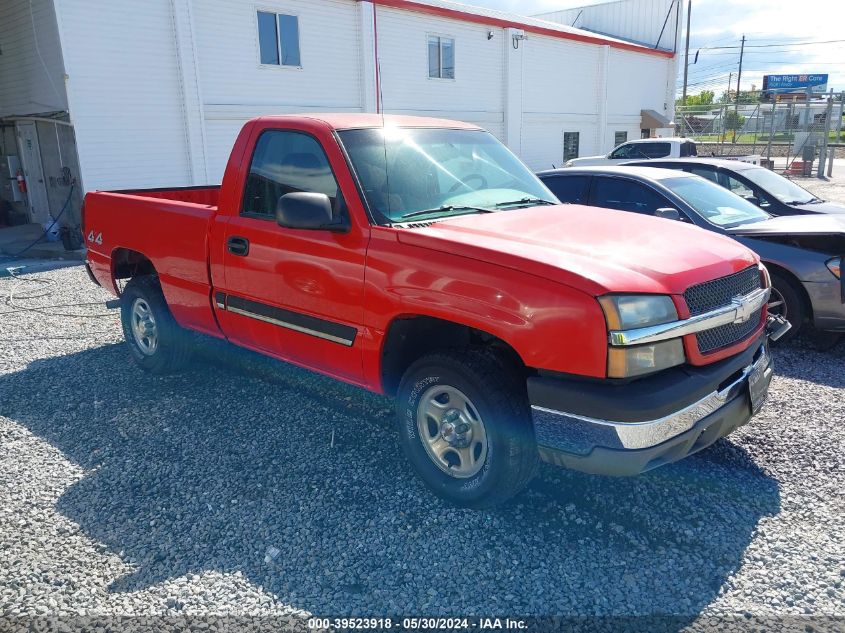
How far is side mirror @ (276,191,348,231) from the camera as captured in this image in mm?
3490

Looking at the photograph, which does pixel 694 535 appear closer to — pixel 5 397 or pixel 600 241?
pixel 600 241

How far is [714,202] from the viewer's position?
6.62 m

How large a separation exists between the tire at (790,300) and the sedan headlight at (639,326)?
3.39 metres

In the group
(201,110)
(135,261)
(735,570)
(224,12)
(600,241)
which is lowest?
(735,570)

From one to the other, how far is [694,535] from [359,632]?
1.72 meters

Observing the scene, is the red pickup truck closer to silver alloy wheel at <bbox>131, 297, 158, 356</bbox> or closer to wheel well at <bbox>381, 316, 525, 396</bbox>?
wheel well at <bbox>381, 316, 525, 396</bbox>

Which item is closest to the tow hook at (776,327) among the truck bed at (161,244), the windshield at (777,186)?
the truck bed at (161,244)

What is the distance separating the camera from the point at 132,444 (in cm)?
433

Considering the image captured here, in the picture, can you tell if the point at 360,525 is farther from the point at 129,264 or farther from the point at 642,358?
the point at 129,264

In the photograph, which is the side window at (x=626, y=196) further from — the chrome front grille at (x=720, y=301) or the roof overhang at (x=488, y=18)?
the roof overhang at (x=488, y=18)

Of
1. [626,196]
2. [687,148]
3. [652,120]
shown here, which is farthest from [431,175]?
[652,120]

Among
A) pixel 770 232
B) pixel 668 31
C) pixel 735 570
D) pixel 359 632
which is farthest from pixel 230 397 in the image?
pixel 668 31

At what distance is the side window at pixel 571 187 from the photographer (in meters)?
7.14

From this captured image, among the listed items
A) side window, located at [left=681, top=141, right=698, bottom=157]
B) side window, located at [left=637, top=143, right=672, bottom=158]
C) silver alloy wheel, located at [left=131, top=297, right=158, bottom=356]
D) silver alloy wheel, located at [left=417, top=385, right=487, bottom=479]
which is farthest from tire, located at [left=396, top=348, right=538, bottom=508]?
side window, located at [left=681, top=141, right=698, bottom=157]
